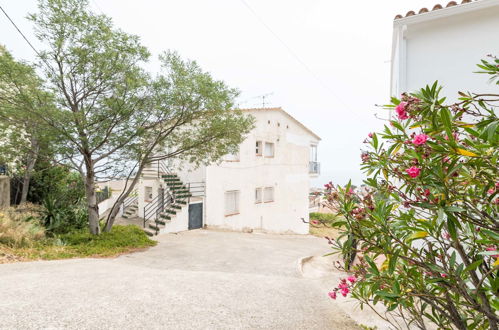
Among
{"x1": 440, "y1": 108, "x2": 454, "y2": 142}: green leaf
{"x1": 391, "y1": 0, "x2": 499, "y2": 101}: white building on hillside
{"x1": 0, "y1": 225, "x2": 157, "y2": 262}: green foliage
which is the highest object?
{"x1": 391, "y1": 0, "x2": 499, "y2": 101}: white building on hillside

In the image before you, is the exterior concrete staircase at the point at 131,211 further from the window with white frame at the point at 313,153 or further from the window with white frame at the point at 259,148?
the window with white frame at the point at 313,153

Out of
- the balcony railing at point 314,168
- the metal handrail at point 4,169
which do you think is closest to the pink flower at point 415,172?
the metal handrail at point 4,169

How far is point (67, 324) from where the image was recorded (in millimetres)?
3445

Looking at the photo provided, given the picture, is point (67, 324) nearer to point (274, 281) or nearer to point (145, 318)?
point (145, 318)

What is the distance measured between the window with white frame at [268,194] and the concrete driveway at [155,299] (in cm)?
1126

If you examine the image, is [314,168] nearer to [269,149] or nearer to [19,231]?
[269,149]

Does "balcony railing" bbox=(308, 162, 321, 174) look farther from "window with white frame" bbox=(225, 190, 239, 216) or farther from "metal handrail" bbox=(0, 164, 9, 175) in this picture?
"metal handrail" bbox=(0, 164, 9, 175)

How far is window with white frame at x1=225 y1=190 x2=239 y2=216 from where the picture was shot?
1635 cm

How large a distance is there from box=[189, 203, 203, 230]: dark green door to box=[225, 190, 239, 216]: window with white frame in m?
1.74

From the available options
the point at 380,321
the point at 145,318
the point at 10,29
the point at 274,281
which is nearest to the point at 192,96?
the point at 10,29

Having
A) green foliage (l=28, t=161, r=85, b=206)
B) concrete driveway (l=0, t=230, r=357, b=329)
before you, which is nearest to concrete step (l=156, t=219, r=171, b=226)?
green foliage (l=28, t=161, r=85, b=206)

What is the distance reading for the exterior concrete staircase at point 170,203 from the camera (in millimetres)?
13320

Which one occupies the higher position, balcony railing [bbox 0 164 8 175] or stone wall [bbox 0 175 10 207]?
balcony railing [bbox 0 164 8 175]

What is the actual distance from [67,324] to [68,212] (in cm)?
906
